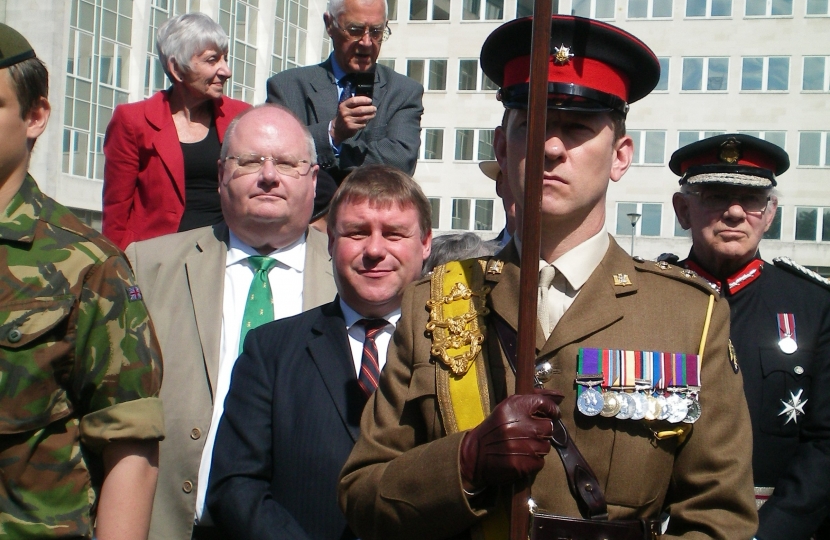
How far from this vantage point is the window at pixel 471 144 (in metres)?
46.4

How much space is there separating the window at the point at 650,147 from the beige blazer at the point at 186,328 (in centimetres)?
4134

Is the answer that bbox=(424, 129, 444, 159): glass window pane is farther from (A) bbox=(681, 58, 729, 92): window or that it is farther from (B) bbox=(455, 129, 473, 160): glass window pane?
(A) bbox=(681, 58, 729, 92): window

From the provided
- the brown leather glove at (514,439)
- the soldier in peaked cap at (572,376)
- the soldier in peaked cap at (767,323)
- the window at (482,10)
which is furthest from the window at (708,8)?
the brown leather glove at (514,439)

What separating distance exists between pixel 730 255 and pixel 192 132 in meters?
2.62

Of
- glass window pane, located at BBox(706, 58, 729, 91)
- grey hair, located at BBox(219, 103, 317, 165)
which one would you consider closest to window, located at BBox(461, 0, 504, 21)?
glass window pane, located at BBox(706, 58, 729, 91)

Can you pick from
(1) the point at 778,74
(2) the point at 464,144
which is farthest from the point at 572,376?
(1) the point at 778,74

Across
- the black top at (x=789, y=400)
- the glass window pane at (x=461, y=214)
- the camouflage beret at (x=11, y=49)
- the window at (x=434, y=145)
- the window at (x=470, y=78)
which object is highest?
the window at (x=470, y=78)

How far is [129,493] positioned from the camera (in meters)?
2.76

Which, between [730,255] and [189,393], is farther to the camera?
[730,255]

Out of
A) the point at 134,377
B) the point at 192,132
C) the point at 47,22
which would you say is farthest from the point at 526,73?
the point at 47,22

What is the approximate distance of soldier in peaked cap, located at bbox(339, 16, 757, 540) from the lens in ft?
8.33

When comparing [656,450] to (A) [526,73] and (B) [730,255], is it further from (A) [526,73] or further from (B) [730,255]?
(B) [730,255]

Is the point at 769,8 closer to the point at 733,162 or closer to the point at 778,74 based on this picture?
the point at 778,74

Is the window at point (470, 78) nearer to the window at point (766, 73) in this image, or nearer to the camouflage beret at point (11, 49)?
the window at point (766, 73)
